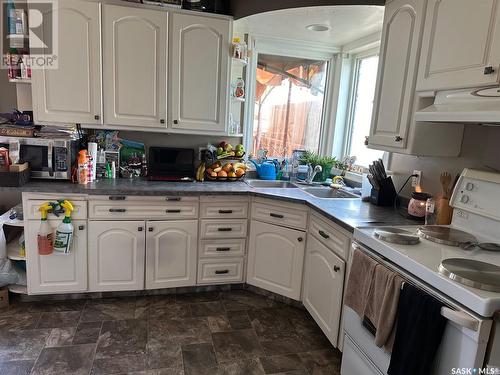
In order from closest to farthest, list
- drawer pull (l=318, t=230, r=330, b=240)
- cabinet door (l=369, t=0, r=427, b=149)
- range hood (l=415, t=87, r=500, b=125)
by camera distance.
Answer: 1. range hood (l=415, t=87, r=500, b=125)
2. cabinet door (l=369, t=0, r=427, b=149)
3. drawer pull (l=318, t=230, r=330, b=240)

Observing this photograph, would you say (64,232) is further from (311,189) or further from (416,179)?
(416,179)

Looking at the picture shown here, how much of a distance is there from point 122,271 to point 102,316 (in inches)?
12.8

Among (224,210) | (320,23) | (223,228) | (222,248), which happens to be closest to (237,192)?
(224,210)

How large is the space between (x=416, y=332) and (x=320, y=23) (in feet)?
7.47

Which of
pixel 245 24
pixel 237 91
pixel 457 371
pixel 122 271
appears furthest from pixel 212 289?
pixel 245 24

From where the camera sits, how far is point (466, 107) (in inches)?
59.9

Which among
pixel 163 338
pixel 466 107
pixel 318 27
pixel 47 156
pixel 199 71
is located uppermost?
pixel 318 27

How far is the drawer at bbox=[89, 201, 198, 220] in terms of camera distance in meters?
2.39

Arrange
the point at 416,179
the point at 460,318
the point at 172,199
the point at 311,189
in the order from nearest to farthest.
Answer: the point at 460,318
the point at 416,179
the point at 172,199
the point at 311,189

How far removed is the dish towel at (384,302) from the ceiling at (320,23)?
176cm

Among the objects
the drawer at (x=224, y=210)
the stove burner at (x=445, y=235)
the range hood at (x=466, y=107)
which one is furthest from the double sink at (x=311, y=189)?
the range hood at (x=466, y=107)

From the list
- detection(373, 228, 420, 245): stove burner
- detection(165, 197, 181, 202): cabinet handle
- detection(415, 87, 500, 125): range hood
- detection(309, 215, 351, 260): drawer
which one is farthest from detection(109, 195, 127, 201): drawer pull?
detection(415, 87, 500, 125): range hood

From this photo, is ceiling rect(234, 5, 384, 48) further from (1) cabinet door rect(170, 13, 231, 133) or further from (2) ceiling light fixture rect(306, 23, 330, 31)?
(1) cabinet door rect(170, 13, 231, 133)

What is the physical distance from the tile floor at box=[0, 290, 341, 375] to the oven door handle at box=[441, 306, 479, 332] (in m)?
1.07
